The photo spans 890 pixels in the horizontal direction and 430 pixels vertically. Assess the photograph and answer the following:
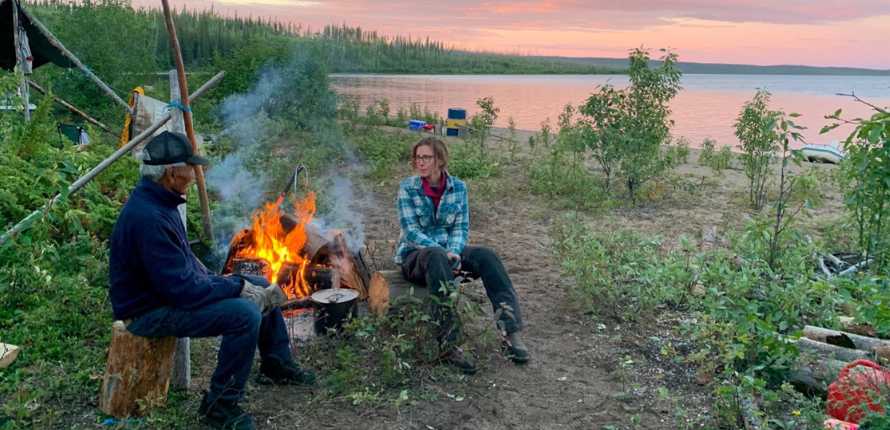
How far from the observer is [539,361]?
4.85 meters

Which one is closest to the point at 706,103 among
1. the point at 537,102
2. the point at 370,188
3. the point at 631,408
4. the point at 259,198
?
the point at 537,102

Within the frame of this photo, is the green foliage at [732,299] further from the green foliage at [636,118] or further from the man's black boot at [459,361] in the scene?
the green foliage at [636,118]

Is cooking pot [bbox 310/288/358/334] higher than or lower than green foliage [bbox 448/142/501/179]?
lower

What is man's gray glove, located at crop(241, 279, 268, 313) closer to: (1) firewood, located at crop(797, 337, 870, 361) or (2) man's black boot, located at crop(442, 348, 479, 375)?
(2) man's black boot, located at crop(442, 348, 479, 375)

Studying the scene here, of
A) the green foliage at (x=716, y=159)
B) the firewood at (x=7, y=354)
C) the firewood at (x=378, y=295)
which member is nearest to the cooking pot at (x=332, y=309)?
the firewood at (x=378, y=295)

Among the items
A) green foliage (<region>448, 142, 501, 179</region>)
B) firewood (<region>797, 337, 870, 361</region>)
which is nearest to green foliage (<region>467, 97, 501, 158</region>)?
green foliage (<region>448, 142, 501, 179</region>)

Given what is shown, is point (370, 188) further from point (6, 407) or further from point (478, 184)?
point (6, 407)

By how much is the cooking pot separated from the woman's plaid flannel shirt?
0.51m

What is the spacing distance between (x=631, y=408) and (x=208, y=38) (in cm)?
2451

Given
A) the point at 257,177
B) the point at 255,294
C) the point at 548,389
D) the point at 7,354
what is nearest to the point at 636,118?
the point at 257,177

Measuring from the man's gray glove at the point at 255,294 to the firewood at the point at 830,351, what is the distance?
11.1 ft

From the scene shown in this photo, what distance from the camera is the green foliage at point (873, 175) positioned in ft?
14.6

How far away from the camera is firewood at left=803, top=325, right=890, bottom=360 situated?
439 cm

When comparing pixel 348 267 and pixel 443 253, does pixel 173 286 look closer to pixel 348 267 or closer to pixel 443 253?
pixel 443 253
